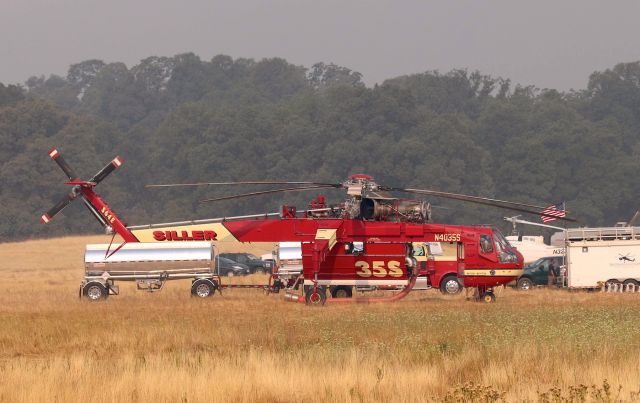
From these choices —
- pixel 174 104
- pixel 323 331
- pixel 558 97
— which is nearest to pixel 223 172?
pixel 558 97

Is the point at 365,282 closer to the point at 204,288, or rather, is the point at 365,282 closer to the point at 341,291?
the point at 341,291

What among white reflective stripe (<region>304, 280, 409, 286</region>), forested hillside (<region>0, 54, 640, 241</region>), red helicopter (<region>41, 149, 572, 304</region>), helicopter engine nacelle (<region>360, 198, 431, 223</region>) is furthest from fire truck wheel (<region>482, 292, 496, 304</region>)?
forested hillside (<region>0, 54, 640, 241</region>)

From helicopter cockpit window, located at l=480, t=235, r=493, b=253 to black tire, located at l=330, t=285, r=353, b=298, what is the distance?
14.4ft

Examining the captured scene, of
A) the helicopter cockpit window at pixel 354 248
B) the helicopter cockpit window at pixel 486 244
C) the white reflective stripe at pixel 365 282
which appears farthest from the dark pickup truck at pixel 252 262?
the helicopter cockpit window at pixel 486 244

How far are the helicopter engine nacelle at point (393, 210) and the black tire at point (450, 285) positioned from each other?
10.9 ft

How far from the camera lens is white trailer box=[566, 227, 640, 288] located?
3919 cm

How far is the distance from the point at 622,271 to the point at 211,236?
1443cm

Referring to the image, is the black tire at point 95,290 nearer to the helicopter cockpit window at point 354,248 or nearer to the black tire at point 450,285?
the helicopter cockpit window at point 354,248

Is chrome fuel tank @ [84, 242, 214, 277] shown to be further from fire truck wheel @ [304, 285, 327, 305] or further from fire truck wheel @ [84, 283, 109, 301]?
fire truck wheel @ [304, 285, 327, 305]

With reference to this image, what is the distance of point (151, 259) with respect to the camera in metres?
38.7

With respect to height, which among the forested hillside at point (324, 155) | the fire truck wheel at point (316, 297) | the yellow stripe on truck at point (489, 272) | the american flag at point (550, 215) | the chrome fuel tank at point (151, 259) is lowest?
the fire truck wheel at point (316, 297)

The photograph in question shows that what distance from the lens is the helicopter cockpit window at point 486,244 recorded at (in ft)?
115

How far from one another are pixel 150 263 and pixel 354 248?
26.8 feet

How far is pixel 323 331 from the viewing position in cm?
2392
